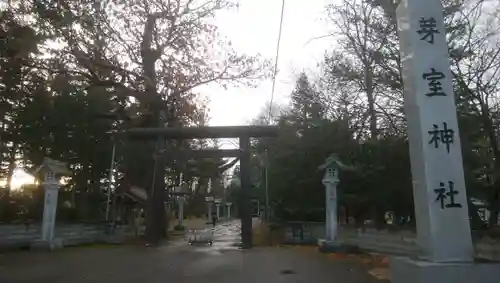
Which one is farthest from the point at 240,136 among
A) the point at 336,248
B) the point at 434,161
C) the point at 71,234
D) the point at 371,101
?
the point at 434,161

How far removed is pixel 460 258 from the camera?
214 inches

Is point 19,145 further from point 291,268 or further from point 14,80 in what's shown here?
point 291,268

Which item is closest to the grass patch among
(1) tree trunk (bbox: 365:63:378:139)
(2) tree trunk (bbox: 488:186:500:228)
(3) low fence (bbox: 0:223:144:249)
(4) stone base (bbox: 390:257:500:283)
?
(1) tree trunk (bbox: 365:63:378:139)

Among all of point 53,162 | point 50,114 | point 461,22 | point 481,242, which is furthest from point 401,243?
point 50,114

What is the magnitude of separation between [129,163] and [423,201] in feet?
71.8

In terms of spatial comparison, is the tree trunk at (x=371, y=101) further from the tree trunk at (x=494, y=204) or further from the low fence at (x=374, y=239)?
the tree trunk at (x=494, y=204)

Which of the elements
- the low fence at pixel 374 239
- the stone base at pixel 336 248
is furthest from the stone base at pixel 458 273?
the stone base at pixel 336 248

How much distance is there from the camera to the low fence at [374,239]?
28.9 ft

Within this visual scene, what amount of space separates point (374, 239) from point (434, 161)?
29.0ft

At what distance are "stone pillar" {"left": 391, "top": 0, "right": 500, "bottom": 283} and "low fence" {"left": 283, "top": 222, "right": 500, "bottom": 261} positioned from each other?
2858 mm

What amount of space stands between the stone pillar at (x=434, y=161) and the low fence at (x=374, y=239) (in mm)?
2858

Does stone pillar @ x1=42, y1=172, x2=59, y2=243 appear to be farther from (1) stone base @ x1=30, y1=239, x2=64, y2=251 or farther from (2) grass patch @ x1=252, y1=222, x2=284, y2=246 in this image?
(2) grass patch @ x1=252, y1=222, x2=284, y2=246

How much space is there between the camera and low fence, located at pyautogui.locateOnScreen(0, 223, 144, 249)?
15297mm

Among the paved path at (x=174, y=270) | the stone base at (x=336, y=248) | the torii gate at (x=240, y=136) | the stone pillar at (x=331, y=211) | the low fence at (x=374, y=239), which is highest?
the torii gate at (x=240, y=136)
